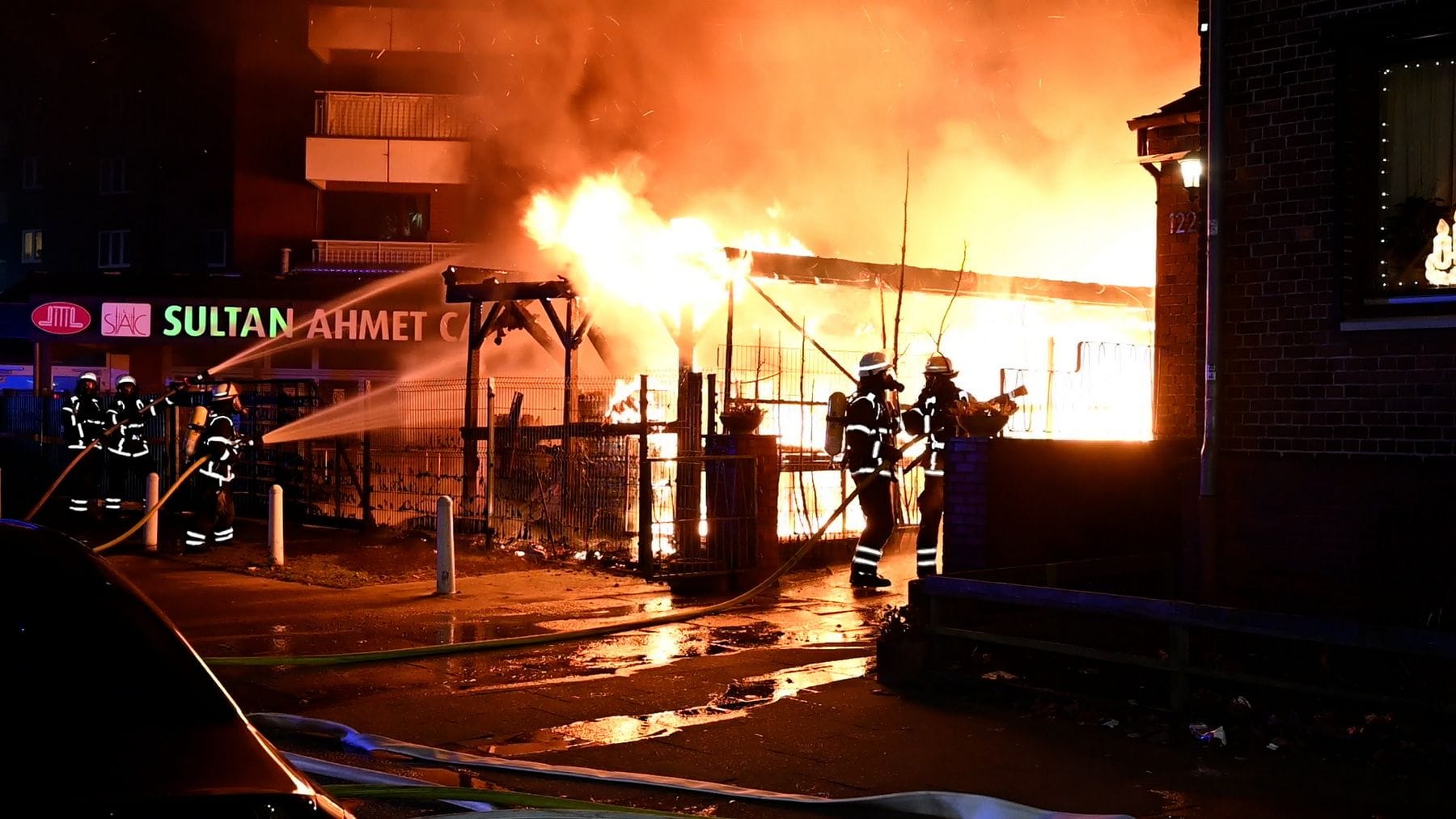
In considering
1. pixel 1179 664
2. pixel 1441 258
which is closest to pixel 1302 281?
pixel 1441 258

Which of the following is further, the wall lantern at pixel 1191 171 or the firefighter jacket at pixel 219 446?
the firefighter jacket at pixel 219 446

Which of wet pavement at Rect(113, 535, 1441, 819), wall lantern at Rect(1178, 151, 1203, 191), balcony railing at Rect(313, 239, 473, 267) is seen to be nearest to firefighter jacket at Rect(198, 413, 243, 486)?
wet pavement at Rect(113, 535, 1441, 819)

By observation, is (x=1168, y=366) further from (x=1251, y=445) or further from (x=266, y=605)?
(x=266, y=605)

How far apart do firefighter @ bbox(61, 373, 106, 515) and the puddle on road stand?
13790mm

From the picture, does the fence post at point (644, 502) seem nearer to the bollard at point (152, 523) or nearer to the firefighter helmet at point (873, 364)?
the firefighter helmet at point (873, 364)

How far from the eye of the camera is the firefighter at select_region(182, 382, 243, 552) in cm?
1469

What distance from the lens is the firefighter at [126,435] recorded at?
707 inches

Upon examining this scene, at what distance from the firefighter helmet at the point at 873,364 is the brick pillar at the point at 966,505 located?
2.81 metres

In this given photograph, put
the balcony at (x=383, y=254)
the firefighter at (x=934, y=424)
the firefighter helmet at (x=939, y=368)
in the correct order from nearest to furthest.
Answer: the firefighter at (x=934, y=424), the firefighter helmet at (x=939, y=368), the balcony at (x=383, y=254)

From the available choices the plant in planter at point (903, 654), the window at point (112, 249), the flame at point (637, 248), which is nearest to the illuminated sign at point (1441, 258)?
the plant in planter at point (903, 654)

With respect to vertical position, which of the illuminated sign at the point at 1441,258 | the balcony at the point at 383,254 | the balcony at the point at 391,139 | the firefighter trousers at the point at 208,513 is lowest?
the firefighter trousers at the point at 208,513

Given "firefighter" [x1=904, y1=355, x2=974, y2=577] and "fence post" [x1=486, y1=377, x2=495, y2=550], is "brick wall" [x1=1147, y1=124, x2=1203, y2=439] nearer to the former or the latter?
"firefighter" [x1=904, y1=355, x2=974, y2=577]

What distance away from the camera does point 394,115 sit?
36.8 metres

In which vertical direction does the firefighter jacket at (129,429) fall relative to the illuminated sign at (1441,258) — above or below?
below
